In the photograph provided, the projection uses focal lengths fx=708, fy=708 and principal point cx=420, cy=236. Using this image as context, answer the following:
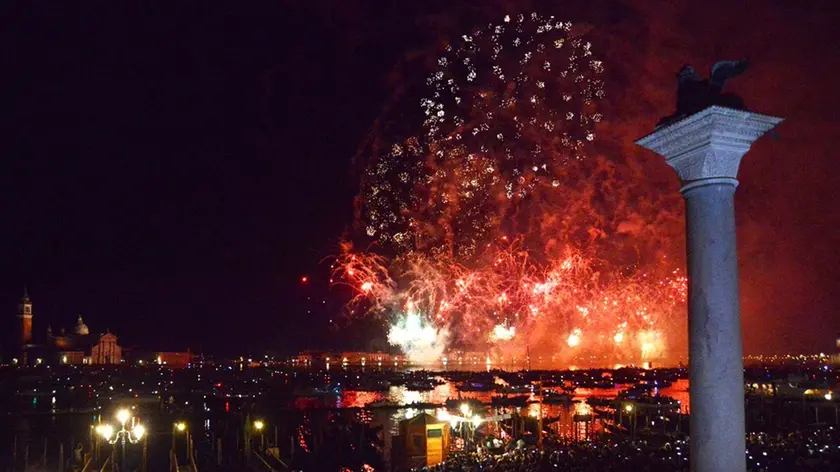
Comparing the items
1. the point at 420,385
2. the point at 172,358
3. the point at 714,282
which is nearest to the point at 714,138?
the point at 714,282

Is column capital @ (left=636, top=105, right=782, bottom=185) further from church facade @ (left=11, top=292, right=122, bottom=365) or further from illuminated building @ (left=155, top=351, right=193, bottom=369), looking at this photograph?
illuminated building @ (left=155, top=351, right=193, bottom=369)

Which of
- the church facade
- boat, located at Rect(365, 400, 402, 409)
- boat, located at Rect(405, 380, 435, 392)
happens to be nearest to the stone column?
boat, located at Rect(365, 400, 402, 409)

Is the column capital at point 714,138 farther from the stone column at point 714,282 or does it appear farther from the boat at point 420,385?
the boat at point 420,385

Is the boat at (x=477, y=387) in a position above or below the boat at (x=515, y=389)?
below

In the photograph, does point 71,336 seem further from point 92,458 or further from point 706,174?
point 706,174

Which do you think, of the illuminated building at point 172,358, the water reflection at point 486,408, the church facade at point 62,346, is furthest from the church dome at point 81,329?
the water reflection at point 486,408

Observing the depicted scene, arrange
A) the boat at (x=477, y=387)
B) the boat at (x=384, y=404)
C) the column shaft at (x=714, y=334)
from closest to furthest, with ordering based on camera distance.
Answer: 1. the column shaft at (x=714, y=334)
2. the boat at (x=384, y=404)
3. the boat at (x=477, y=387)
